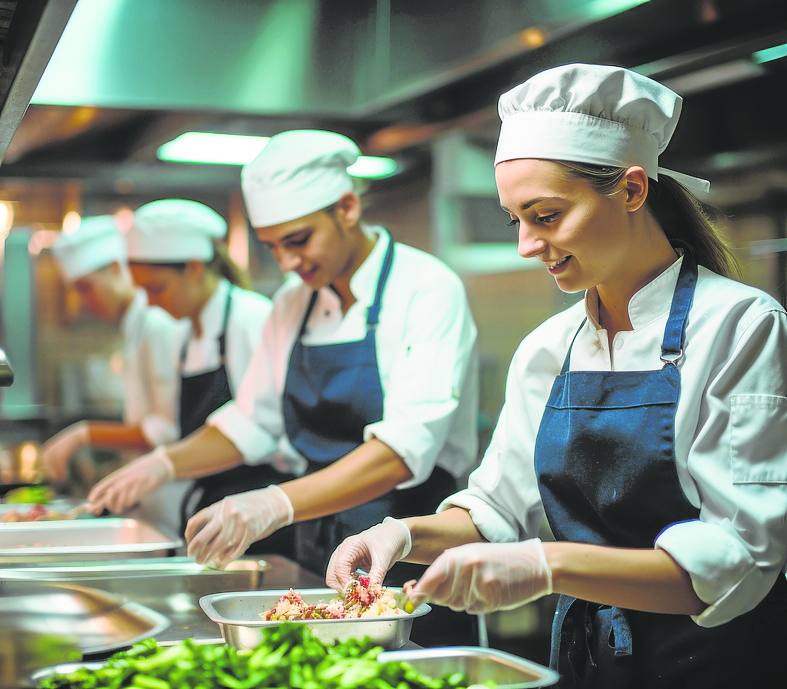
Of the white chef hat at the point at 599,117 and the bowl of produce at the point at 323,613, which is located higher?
the white chef hat at the point at 599,117

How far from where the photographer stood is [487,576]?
1.29 metres

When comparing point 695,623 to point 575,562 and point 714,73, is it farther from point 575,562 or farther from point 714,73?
point 714,73

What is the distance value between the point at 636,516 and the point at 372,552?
0.38 m

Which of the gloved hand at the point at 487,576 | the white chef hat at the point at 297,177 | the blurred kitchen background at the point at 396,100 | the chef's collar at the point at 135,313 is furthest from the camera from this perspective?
the chef's collar at the point at 135,313

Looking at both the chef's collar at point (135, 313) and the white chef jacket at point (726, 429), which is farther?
the chef's collar at point (135, 313)

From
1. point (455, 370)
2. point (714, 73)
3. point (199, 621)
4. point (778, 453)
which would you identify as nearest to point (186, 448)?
point (455, 370)

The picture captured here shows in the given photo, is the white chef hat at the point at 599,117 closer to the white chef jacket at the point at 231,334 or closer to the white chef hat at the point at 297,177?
the white chef hat at the point at 297,177

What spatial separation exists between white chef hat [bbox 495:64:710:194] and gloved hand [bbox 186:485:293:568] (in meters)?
0.86

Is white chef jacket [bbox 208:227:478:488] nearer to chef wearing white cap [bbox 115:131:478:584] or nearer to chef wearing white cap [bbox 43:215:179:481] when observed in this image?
chef wearing white cap [bbox 115:131:478:584]

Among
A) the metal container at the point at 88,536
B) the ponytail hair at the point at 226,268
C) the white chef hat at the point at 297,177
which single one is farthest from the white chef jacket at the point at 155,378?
the white chef hat at the point at 297,177

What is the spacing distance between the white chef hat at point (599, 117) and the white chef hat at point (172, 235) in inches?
77.0

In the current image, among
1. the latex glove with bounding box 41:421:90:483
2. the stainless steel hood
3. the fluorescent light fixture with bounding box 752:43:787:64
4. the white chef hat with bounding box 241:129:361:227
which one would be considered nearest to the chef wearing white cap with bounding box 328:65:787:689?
the fluorescent light fixture with bounding box 752:43:787:64

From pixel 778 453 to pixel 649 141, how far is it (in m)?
0.47

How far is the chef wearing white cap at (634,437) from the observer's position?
1.32 metres
